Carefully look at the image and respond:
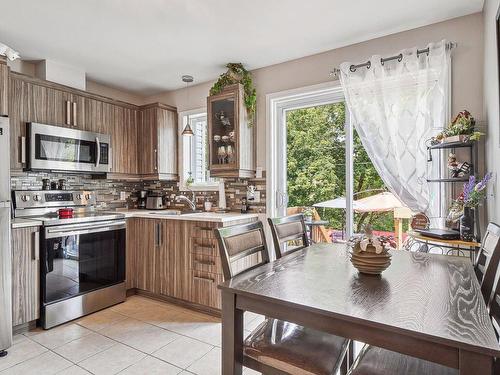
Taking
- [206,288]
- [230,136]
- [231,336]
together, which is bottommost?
[206,288]

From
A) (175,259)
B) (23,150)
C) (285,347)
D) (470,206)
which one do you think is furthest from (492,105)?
(23,150)

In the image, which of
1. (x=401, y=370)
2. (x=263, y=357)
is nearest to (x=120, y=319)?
(x=263, y=357)

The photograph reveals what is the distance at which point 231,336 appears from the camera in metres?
1.20

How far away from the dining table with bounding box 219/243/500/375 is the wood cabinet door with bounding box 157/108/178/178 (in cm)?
260

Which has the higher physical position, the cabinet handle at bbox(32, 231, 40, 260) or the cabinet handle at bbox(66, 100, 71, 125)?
the cabinet handle at bbox(66, 100, 71, 125)

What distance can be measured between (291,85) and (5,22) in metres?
2.45

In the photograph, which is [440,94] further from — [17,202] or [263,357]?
[17,202]

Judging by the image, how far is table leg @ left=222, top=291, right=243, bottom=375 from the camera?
120 centimetres

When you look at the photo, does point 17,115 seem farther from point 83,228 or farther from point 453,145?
point 453,145

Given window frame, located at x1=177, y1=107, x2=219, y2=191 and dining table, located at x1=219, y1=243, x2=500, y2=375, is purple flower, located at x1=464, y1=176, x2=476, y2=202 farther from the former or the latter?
window frame, located at x1=177, y1=107, x2=219, y2=191

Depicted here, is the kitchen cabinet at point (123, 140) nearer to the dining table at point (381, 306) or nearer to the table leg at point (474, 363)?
the dining table at point (381, 306)

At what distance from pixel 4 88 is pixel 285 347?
2652mm

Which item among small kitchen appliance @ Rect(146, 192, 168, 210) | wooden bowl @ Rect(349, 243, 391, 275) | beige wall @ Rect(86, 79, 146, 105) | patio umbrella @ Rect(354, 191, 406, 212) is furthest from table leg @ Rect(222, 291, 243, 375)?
beige wall @ Rect(86, 79, 146, 105)

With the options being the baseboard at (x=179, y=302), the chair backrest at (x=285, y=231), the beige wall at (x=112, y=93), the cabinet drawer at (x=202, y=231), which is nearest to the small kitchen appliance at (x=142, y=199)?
the baseboard at (x=179, y=302)
